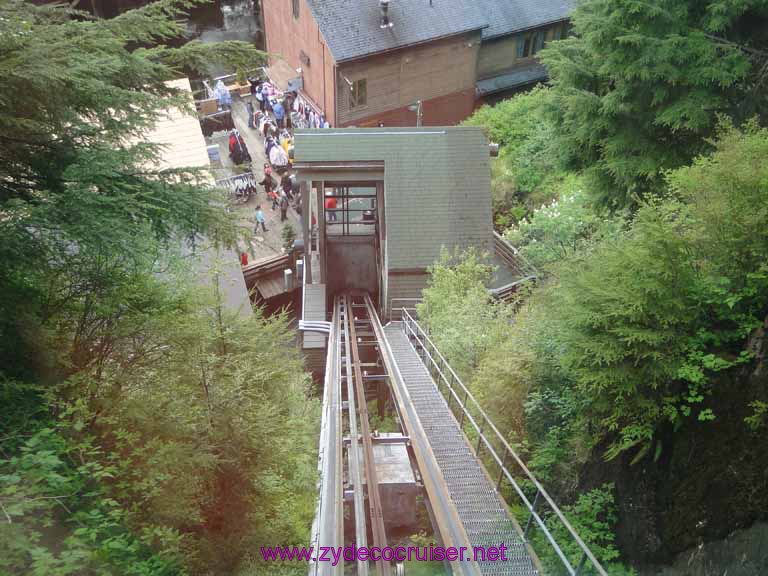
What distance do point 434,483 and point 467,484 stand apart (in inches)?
16.7

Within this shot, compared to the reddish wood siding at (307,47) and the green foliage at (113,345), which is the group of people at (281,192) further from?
the green foliage at (113,345)

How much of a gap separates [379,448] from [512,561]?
301 cm

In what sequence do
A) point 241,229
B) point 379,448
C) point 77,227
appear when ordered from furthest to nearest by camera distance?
point 379,448 < point 241,229 < point 77,227

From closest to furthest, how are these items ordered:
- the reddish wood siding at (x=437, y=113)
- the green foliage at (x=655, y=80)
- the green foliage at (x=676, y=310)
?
1. the green foliage at (x=676, y=310)
2. the green foliage at (x=655, y=80)
3. the reddish wood siding at (x=437, y=113)

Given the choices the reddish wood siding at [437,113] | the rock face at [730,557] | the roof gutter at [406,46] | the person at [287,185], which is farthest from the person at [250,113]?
the rock face at [730,557]

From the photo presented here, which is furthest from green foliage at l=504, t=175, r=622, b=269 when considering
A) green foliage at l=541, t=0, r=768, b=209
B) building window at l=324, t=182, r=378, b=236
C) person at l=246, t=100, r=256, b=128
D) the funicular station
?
person at l=246, t=100, r=256, b=128

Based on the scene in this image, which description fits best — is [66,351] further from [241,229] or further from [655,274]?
[655,274]

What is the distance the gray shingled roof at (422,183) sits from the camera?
53.5ft

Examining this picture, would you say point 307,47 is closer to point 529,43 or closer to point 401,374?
point 529,43

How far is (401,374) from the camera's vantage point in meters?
11.7

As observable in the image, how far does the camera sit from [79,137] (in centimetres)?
629

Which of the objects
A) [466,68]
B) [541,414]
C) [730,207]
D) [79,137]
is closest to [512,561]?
[541,414]

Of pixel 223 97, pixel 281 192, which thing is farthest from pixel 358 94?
pixel 281 192

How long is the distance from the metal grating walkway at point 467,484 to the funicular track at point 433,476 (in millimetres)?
11
